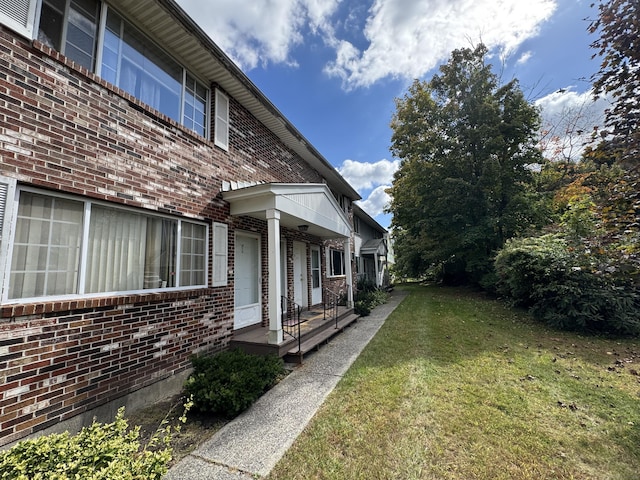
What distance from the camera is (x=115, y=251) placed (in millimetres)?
4145

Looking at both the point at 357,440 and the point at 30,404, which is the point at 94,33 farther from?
the point at 357,440

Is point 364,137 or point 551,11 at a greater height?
point 364,137

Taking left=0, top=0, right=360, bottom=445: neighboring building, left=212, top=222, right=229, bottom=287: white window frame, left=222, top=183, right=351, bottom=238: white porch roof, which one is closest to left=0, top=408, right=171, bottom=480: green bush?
left=0, top=0, right=360, bottom=445: neighboring building

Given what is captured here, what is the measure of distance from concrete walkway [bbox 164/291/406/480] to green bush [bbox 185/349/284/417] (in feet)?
0.78

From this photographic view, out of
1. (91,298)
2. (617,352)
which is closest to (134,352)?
(91,298)

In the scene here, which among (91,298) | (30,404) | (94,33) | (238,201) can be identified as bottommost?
(30,404)

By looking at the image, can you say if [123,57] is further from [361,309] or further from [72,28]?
[361,309]

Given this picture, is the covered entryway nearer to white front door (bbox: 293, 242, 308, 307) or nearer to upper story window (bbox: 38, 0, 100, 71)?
white front door (bbox: 293, 242, 308, 307)

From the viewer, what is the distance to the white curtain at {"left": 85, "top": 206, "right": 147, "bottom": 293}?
3877 millimetres

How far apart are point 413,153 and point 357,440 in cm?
1895

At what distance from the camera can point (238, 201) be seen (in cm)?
630

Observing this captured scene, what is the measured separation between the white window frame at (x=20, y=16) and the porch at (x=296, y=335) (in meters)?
5.72

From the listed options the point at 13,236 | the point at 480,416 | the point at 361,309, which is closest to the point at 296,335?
the point at 480,416

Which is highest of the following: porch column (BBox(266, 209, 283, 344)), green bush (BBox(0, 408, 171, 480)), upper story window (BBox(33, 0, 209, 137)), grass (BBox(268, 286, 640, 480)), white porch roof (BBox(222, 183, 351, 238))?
upper story window (BBox(33, 0, 209, 137))
